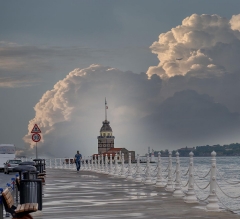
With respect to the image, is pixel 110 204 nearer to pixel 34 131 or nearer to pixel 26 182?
pixel 26 182

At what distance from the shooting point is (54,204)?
20922mm

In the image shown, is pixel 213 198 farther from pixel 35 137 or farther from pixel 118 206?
pixel 35 137

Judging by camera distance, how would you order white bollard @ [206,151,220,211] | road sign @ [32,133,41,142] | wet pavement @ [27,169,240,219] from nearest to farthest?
wet pavement @ [27,169,240,219] < white bollard @ [206,151,220,211] < road sign @ [32,133,41,142]

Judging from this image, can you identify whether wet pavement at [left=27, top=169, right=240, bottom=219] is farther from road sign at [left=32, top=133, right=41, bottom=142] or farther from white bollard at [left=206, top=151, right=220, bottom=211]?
road sign at [left=32, top=133, right=41, bottom=142]

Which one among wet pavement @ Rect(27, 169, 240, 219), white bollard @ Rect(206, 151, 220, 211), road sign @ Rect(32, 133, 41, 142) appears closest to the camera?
wet pavement @ Rect(27, 169, 240, 219)

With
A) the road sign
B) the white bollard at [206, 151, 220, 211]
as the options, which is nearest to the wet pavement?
the white bollard at [206, 151, 220, 211]

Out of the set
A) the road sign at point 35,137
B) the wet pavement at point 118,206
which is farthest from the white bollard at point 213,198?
the road sign at point 35,137

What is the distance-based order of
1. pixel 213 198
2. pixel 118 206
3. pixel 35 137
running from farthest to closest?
pixel 35 137
pixel 118 206
pixel 213 198

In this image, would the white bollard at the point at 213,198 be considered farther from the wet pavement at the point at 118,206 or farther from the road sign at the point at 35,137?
the road sign at the point at 35,137

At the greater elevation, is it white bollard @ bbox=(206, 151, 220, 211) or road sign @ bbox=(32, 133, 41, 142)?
road sign @ bbox=(32, 133, 41, 142)

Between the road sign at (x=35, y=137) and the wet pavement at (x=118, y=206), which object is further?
the road sign at (x=35, y=137)

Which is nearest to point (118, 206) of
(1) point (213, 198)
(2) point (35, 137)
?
(1) point (213, 198)

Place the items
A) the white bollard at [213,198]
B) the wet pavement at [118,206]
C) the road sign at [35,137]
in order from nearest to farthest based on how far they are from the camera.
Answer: the wet pavement at [118,206] → the white bollard at [213,198] → the road sign at [35,137]

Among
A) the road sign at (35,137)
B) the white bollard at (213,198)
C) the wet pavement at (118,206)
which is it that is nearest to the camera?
the wet pavement at (118,206)
